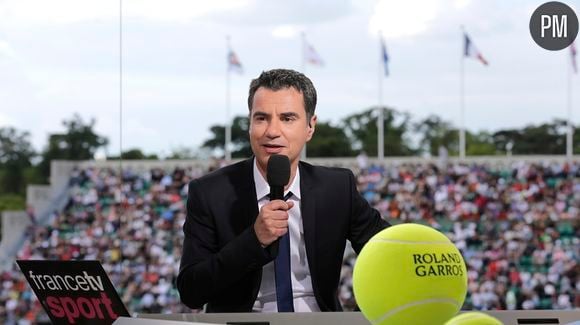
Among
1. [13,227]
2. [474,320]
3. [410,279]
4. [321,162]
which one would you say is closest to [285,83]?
[410,279]

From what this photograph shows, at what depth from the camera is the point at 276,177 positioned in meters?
2.53

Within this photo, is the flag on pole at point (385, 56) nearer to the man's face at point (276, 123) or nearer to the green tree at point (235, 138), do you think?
the green tree at point (235, 138)

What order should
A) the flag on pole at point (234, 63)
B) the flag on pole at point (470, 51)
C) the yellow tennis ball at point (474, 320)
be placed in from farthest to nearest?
1. the flag on pole at point (234, 63)
2. the flag on pole at point (470, 51)
3. the yellow tennis ball at point (474, 320)

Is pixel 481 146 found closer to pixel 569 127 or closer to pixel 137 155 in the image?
pixel 569 127

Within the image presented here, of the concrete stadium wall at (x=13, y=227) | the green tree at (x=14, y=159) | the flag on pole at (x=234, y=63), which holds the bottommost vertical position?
the concrete stadium wall at (x=13, y=227)

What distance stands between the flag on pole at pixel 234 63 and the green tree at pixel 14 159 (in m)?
7.64

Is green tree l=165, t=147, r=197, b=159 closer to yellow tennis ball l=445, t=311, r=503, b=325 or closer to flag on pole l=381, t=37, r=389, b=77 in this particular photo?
flag on pole l=381, t=37, r=389, b=77

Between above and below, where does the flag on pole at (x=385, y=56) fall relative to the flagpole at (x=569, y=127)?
above

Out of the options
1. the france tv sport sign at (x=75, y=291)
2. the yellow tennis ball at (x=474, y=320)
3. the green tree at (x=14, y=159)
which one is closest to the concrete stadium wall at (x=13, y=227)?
the green tree at (x=14, y=159)

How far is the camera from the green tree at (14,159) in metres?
34.9

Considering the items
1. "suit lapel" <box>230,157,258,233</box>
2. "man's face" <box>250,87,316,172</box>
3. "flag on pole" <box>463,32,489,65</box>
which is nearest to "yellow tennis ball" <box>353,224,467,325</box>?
"man's face" <box>250,87,316,172</box>

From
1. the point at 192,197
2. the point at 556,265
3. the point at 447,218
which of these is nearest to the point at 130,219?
the point at 447,218

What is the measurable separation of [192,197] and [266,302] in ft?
1.07

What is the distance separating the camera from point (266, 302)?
2.78 m
